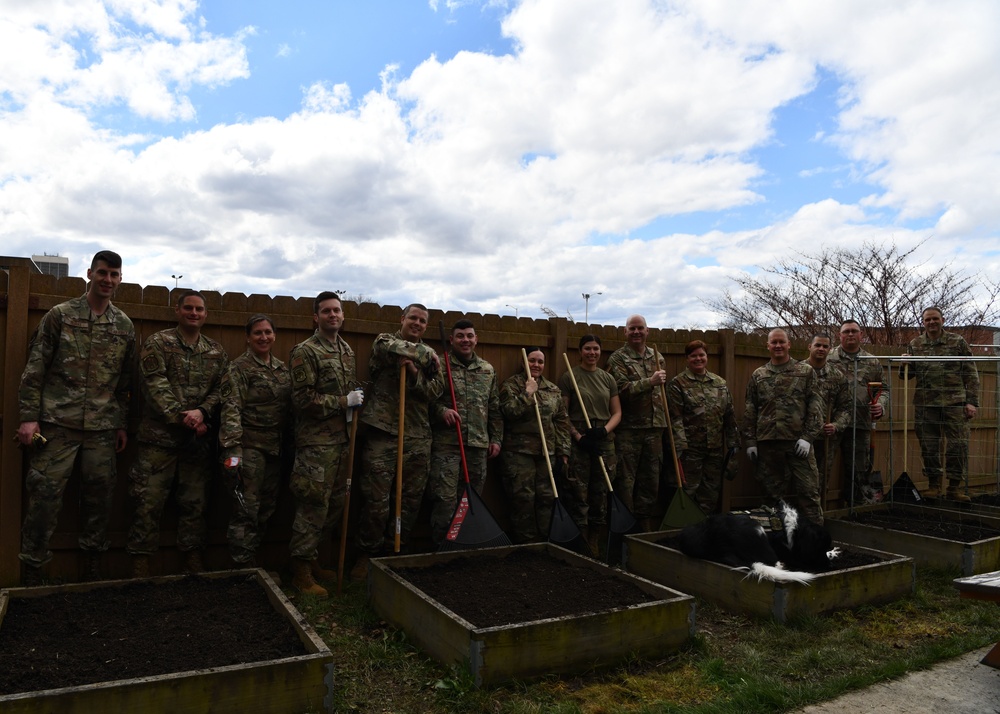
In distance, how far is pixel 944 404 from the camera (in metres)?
6.92

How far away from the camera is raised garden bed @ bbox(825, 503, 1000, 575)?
4977mm

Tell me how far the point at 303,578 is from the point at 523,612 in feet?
5.23

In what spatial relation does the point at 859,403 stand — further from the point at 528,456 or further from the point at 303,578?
the point at 303,578

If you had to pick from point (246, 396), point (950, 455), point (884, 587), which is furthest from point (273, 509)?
point (950, 455)

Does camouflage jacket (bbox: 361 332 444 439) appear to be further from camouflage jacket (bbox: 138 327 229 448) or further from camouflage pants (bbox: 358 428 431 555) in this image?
camouflage jacket (bbox: 138 327 229 448)

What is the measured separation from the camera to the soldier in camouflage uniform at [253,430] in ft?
13.7

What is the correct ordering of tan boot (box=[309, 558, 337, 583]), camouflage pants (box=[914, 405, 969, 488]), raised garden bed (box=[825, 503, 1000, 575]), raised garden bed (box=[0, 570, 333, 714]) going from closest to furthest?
raised garden bed (box=[0, 570, 333, 714]) → tan boot (box=[309, 558, 337, 583]) → raised garden bed (box=[825, 503, 1000, 575]) → camouflage pants (box=[914, 405, 969, 488])

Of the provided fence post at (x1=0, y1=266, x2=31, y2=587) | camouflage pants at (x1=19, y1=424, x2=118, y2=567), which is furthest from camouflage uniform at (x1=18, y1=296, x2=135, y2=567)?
fence post at (x1=0, y1=266, x2=31, y2=587)

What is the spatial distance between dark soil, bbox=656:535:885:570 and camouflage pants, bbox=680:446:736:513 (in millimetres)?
1008

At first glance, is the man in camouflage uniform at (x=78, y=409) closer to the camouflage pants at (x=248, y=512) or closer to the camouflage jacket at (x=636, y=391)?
the camouflage pants at (x=248, y=512)

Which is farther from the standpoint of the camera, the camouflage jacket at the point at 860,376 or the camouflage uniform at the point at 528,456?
the camouflage jacket at the point at 860,376

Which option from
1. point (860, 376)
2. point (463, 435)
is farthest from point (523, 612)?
point (860, 376)

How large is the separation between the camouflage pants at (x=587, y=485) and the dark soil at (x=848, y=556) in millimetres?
644

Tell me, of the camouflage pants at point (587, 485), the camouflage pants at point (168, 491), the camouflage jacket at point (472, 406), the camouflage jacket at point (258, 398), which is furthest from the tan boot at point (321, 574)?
the camouflage pants at point (587, 485)
